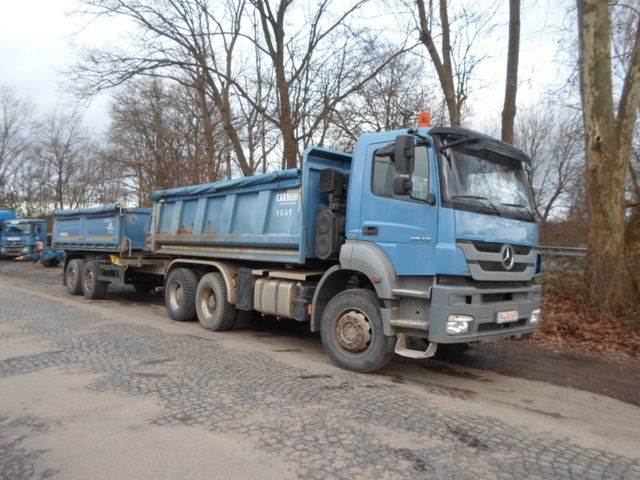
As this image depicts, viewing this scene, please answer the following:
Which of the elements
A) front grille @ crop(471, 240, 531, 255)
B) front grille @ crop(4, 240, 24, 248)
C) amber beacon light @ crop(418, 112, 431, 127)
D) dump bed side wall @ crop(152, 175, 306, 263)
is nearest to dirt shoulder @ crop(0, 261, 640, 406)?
front grille @ crop(471, 240, 531, 255)

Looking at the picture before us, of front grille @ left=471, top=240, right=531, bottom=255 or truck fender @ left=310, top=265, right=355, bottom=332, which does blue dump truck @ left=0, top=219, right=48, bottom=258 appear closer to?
truck fender @ left=310, top=265, right=355, bottom=332

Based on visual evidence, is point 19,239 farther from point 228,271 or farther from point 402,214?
point 402,214

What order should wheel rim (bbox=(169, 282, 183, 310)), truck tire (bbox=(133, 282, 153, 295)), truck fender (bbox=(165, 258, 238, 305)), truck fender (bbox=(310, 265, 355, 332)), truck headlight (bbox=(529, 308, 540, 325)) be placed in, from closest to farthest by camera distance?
1. truck headlight (bbox=(529, 308, 540, 325))
2. truck fender (bbox=(310, 265, 355, 332))
3. truck fender (bbox=(165, 258, 238, 305))
4. wheel rim (bbox=(169, 282, 183, 310))
5. truck tire (bbox=(133, 282, 153, 295))

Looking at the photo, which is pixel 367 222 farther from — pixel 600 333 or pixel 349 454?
pixel 600 333

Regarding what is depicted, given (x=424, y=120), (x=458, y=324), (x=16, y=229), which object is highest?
(x=424, y=120)

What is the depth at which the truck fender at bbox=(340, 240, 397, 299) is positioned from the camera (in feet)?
17.9

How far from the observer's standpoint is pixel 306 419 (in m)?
4.14

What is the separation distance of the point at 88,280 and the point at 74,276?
0.73 m

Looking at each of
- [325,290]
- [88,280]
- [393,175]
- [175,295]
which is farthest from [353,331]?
[88,280]

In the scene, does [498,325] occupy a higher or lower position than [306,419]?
higher

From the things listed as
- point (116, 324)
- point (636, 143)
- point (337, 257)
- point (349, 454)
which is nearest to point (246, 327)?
point (116, 324)

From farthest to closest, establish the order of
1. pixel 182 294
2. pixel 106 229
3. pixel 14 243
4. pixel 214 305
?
pixel 14 243, pixel 106 229, pixel 182 294, pixel 214 305

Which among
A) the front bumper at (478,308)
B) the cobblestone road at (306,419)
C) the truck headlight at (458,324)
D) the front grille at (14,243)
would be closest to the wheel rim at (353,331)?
the cobblestone road at (306,419)

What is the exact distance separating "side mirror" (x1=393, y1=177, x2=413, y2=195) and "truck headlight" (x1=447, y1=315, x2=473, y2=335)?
142 cm
